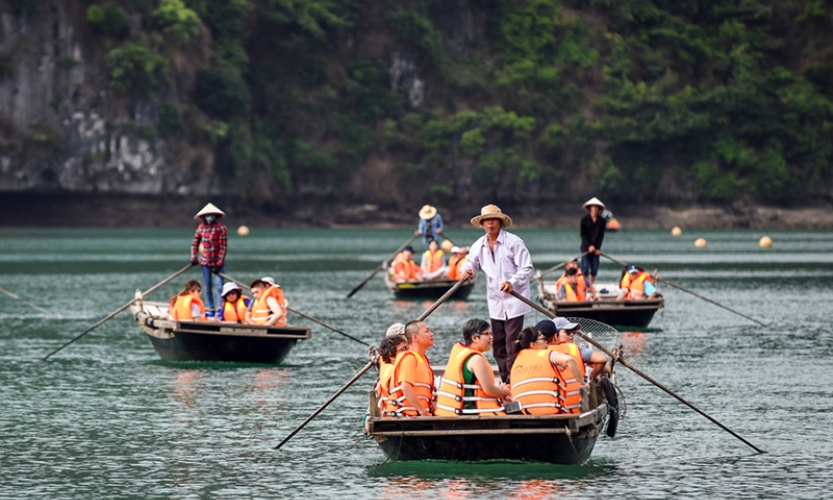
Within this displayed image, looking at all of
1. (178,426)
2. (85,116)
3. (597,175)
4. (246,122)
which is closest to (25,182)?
(85,116)

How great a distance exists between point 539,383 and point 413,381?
1.11 m

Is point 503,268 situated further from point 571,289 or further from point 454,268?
point 454,268

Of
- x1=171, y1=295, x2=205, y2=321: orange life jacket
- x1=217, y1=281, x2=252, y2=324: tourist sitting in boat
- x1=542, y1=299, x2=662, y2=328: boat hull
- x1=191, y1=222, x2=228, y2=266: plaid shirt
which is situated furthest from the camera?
x1=542, y1=299, x2=662, y2=328: boat hull

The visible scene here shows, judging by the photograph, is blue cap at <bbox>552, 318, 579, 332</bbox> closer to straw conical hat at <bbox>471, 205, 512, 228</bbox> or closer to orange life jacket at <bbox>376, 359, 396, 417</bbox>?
straw conical hat at <bbox>471, 205, 512, 228</bbox>

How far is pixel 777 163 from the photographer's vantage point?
10181 cm

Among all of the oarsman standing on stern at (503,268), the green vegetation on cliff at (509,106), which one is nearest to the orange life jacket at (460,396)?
the oarsman standing on stern at (503,268)

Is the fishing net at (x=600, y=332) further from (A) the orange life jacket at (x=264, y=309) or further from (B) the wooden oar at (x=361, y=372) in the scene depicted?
(A) the orange life jacket at (x=264, y=309)

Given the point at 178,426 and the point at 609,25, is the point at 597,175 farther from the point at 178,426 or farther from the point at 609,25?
the point at 178,426

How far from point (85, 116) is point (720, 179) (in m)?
47.1

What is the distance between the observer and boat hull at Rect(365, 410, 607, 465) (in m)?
11.6

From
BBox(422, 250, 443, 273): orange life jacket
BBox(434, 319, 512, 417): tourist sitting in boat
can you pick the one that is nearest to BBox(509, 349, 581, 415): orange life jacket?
BBox(434, 319, 512, 417): tourist sitting in boat

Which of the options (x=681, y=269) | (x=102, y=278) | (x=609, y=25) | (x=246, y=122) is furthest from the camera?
(x=609, y=25)

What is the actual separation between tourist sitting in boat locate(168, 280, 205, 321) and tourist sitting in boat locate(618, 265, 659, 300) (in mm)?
9171

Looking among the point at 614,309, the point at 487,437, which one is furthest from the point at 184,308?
the point at 487,437
